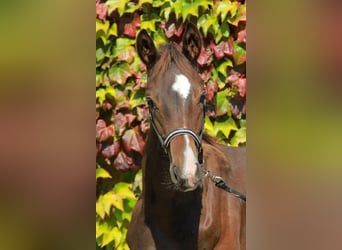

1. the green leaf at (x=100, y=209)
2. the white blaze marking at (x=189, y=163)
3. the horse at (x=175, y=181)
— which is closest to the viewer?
the white blaze marking at (x=189, y=163)

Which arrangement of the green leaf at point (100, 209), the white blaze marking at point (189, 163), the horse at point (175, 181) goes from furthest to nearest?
the green leaf at point (100, 209) → the horse at point (175, 181) → the white blaze marking at point (189, 163)

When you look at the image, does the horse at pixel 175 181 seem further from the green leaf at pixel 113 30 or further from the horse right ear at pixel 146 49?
the green leaf at pixel 113 30

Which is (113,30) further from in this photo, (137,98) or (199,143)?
(199,143)

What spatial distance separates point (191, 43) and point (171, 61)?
0.42ft

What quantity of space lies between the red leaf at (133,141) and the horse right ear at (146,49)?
30cm

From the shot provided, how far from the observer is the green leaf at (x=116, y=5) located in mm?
2137

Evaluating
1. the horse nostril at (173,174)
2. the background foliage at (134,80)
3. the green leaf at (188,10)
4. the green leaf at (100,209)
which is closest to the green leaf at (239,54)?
the background foliage at (134,80)

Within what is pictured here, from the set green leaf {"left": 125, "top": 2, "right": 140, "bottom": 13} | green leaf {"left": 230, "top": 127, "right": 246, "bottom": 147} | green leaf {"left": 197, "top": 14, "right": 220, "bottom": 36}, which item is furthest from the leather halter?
green leaf {"left": 125, "top": 2, "right": 140, "bottom": 13}

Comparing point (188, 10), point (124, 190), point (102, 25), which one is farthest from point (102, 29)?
point (124, 190)

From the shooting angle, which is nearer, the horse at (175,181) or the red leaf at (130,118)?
the horse at (175,181)

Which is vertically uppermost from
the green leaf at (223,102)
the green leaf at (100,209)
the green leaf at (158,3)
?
the green leaf at (158,3)
